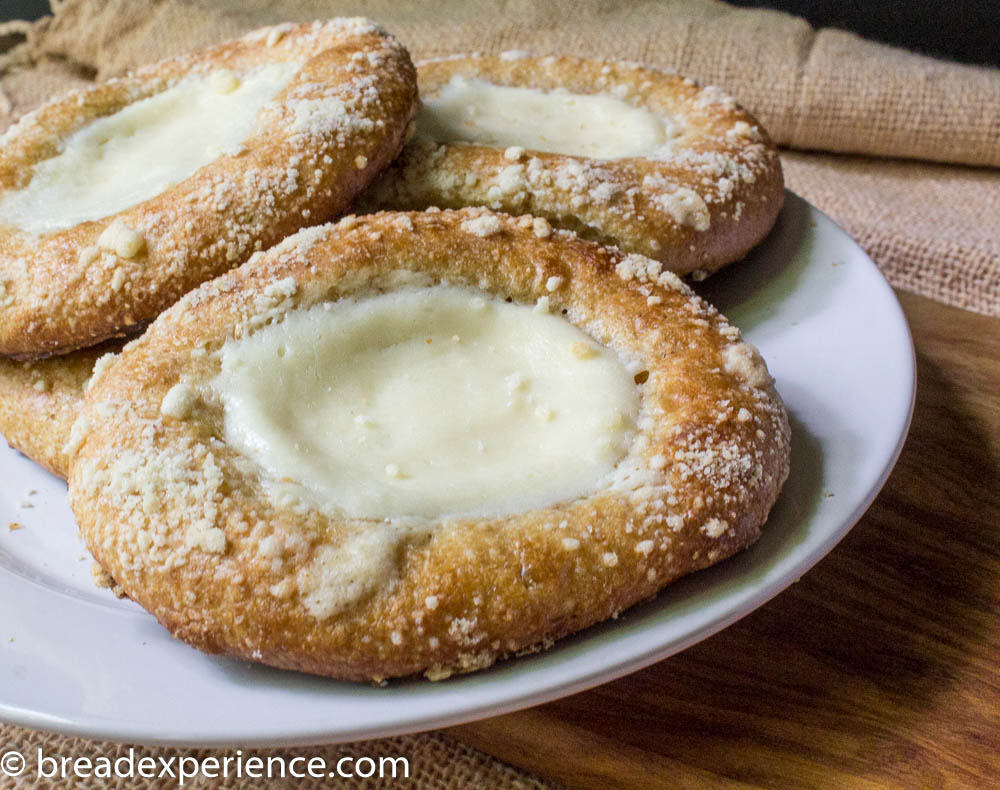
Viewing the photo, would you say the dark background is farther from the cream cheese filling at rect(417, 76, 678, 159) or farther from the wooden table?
the wooden table

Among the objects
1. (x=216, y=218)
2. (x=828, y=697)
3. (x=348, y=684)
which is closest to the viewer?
(x=348, y=684)

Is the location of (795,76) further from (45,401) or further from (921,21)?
(45,401)

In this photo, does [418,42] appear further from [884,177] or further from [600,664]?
[600,664]

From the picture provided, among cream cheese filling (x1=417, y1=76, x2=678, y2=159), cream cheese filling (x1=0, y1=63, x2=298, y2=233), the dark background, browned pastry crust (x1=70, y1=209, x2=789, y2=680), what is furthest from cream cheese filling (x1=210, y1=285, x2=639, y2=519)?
the dark background

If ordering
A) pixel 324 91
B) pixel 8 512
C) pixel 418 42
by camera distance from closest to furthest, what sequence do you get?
pixel 8 512
pixel 324 91
pixel 418 42

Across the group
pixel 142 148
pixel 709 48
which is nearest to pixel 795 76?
pixel 709 48

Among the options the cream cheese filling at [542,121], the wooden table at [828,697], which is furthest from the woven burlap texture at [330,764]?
the cream cheese filling at [542,121]

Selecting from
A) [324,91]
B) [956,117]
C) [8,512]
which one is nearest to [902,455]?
[324,91]
